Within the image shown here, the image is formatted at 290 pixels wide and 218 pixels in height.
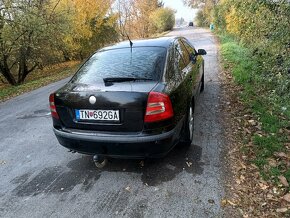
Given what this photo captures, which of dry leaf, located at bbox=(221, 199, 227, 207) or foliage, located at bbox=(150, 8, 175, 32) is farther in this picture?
foliage, located at bbox=(150, 8, 175, 32)

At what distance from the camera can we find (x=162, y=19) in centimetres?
4956

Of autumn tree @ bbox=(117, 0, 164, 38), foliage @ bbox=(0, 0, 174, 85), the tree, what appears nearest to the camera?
the tree

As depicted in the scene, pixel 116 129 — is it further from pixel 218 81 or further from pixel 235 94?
pixel 218 81

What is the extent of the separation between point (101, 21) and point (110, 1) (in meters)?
2.33

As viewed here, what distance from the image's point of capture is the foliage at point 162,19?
46938mm

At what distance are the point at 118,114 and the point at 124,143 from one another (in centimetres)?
34

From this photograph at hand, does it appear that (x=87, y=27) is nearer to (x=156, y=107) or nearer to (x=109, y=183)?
(x=109, y=183)

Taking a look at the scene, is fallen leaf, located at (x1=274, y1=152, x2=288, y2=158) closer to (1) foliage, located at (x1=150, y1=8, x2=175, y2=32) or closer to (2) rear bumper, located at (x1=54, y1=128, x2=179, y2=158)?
(2) rear bumper, located at (x1=54, y1=128, x2=179, y2=158)

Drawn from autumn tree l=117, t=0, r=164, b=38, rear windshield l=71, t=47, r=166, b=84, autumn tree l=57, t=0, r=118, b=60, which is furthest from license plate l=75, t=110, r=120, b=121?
autumn tree l=117, t=0, r=164, b=38

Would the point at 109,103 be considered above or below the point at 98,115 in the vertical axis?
above

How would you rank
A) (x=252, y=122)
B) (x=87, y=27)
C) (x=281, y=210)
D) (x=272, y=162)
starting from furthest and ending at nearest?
(x=87, y=27)
(x=252, y=122)
(x=272, y=162)
(x=281, y=210)

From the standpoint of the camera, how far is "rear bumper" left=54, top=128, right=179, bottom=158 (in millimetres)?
3174

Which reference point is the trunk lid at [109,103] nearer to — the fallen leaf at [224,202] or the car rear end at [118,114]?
the car rear end at [118,114]

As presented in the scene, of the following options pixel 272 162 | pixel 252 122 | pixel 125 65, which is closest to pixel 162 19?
pixel 252 122
